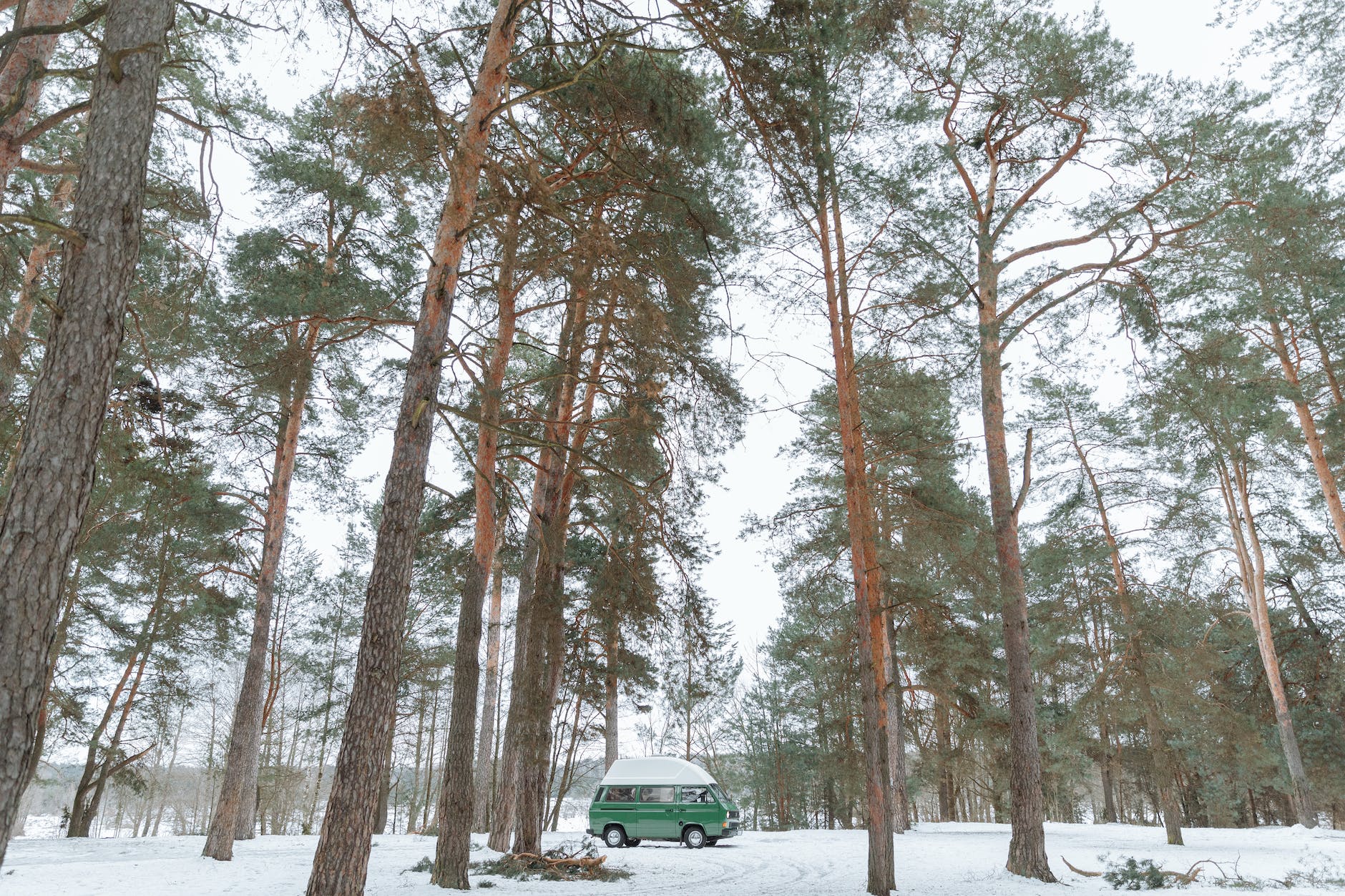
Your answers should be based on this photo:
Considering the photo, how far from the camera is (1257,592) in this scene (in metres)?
17.5

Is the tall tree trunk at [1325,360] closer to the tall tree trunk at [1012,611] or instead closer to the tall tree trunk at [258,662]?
the tall tree trunk at [1012,611]

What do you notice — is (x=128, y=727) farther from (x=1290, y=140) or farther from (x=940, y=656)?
(x=1290, y=140)

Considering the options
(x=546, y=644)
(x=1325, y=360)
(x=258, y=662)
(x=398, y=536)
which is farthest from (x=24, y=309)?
(x=1325, y=360)

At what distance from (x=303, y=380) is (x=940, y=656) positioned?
41.2ft

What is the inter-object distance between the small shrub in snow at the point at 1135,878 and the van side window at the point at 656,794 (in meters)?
9.60

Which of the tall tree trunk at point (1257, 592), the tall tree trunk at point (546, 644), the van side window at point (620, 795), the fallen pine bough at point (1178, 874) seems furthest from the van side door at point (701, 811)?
the tall tree trunk at point (1257, 592)

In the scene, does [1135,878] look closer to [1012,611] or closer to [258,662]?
[1012,611]

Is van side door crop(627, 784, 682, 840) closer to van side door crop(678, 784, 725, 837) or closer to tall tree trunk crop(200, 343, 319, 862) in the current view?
van side door crop(678, 784, 725, 837)

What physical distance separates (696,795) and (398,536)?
45.0ft

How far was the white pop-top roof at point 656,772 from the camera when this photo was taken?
1698cm

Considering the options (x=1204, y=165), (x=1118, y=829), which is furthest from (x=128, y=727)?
(x=1118, y=829)

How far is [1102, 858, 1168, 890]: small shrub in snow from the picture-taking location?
355 inches

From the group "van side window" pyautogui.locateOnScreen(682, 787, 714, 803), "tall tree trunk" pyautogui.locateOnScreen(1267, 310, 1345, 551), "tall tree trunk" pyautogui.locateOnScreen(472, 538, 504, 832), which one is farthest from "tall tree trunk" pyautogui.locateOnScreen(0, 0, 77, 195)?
"tall tree trunk" pyautogui.locateOnScreen(1267, 310, 1345, 551)

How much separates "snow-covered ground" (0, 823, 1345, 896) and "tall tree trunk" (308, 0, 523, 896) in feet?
10.9
